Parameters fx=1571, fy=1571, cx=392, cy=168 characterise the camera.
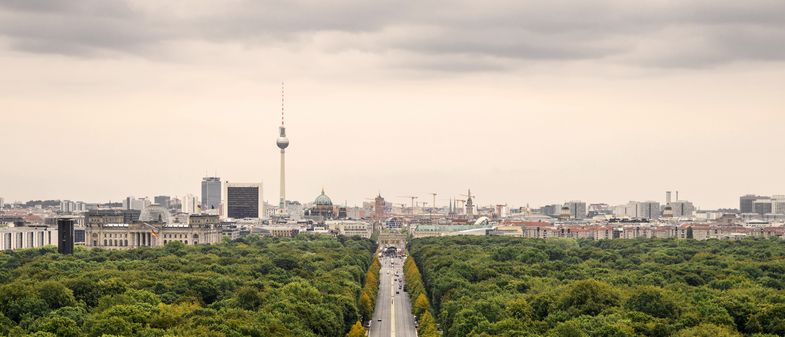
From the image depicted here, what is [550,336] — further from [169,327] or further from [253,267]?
[253,267]

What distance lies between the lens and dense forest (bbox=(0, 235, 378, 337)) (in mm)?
90688

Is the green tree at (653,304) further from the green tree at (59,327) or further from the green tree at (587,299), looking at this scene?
the green tree at (59,327)

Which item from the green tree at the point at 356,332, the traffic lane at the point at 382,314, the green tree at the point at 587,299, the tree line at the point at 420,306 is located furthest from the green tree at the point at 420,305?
the green tree at the point at 587,299

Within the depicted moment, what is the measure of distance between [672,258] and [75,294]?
296 feet

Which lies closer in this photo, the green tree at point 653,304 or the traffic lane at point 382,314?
the green tree at point 653,304

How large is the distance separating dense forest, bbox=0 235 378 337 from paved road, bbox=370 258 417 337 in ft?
8.50

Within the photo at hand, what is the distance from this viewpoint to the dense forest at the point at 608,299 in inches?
3696

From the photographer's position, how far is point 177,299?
115375mm

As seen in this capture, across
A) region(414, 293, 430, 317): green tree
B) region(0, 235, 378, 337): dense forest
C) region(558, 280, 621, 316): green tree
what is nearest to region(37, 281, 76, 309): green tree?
region(0, 235, 378, 337): dense forest

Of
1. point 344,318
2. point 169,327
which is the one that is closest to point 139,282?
point 344,318

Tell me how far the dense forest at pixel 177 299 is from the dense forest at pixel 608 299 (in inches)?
366

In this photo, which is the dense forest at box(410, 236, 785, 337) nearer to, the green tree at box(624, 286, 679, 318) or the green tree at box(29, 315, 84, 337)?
the green tree at box(624, 286, 679, 318)

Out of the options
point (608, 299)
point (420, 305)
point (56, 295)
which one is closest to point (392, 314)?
point (420, 305)

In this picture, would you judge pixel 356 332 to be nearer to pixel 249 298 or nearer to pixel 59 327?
pixel 249 298
